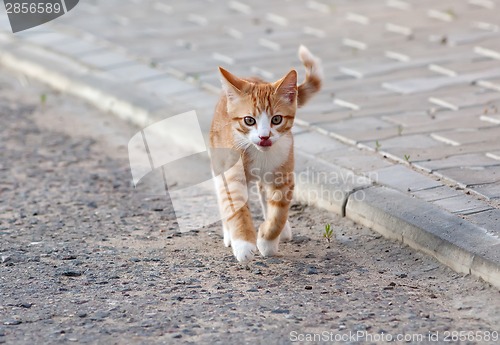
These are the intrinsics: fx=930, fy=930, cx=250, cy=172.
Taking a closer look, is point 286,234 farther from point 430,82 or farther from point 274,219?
point 430,82

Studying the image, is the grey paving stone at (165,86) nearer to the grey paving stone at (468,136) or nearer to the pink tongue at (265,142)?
the grey paving stone at (468,136)

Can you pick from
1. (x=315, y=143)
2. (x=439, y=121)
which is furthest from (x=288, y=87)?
(x=439, y=121)

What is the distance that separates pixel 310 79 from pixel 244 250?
0.99 m

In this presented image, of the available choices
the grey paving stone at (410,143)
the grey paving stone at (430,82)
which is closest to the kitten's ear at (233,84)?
the grey paving stone at (410,143)

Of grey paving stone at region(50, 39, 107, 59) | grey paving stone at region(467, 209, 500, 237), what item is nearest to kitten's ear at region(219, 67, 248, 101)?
Answer: grey paving stone at region(467, 209, 500, 237)

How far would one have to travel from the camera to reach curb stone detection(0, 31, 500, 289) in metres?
3.98

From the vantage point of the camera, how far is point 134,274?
13.6 ft

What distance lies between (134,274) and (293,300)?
778 millimetres

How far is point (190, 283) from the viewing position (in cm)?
403

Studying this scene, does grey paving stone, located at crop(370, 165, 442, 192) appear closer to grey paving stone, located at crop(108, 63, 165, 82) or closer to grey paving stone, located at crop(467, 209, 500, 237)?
grey paving stone, located at crop(467, 209, 500, 237)

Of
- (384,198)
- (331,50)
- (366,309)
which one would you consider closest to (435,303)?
(366,309)

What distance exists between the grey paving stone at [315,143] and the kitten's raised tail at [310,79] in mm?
754

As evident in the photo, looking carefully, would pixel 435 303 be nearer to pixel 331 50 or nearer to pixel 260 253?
pixel 260 253

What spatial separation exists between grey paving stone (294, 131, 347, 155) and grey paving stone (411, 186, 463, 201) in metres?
0.88
